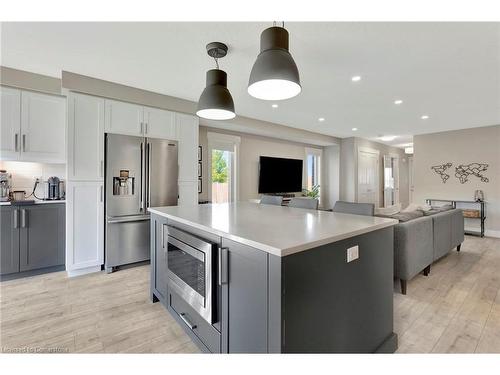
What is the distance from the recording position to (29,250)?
294 centimetres

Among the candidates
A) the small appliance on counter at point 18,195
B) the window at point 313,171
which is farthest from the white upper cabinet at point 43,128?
the window at point 313,171

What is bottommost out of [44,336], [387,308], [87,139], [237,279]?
[44,336]

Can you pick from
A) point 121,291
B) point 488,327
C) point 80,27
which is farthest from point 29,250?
point 488,327

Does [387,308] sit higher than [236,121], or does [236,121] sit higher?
[236,121]

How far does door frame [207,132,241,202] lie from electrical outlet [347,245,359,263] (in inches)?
153

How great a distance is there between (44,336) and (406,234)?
129 inches

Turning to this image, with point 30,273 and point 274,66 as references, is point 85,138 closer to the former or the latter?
point 30,273

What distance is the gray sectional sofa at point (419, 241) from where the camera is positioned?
252 centimetres

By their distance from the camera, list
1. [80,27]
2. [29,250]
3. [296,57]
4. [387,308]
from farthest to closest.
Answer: [29,250], [296,57], [80,27], [387,308]

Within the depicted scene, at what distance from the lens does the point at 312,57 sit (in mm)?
2506

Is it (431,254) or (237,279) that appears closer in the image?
(237,279)

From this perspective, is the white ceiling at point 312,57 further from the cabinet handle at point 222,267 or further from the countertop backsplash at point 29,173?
the cabinet handle at point 222,267

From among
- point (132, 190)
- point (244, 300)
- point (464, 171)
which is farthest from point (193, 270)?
point (464, 171)

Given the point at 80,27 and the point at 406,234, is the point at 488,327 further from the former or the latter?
the point at 80,27
